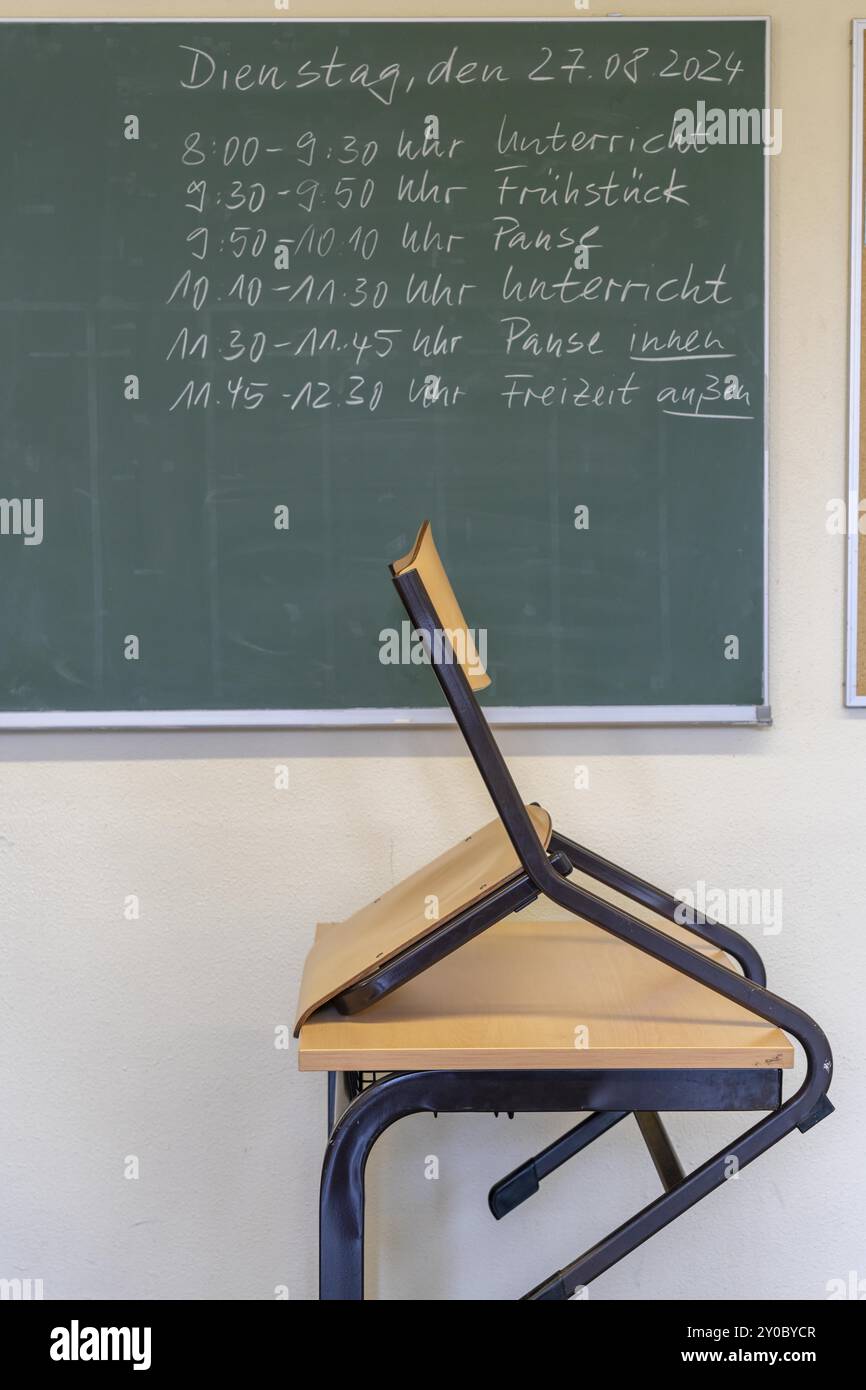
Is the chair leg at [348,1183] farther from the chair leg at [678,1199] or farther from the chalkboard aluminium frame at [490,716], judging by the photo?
the chalkboard aluminium frame at [490,716]

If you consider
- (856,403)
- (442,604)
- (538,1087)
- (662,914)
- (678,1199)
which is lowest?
(678,1199)

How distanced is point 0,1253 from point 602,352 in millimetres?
1866

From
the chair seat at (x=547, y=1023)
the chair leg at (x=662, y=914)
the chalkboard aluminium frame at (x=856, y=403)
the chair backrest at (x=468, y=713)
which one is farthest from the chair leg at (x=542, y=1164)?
the chalkboard aluminium frame at (x=856, y=403)

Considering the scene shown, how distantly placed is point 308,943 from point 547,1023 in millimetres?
723

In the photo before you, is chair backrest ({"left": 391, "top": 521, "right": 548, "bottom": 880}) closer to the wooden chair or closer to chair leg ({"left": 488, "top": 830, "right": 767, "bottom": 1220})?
the wooden chair

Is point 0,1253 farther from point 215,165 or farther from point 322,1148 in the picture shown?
point 215,165

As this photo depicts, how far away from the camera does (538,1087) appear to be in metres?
1.29

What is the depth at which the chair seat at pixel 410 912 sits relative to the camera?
1321 mm

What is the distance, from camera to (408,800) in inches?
77.2

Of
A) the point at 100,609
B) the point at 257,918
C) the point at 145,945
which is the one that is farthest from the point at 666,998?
the point at 100,609

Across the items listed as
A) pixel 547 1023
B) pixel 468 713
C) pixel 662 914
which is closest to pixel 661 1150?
pixel 662 914

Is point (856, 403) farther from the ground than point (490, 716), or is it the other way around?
point (856, 403)

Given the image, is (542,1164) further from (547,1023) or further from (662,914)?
(547,1023)

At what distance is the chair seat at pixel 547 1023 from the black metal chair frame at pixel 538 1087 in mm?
30
